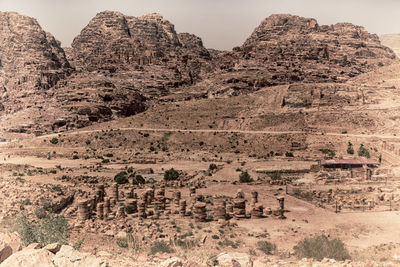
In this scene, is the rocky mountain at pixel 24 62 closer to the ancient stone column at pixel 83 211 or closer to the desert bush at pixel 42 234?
the ancient stone column at pixel 83 211

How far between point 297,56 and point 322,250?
94.2 meters

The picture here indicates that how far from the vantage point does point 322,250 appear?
13.7 metres

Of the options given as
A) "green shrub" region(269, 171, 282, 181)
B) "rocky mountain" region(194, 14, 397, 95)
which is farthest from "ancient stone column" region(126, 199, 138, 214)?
"rocky mountain" region(194, 14, 397, 95)

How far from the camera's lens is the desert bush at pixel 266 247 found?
49.6ft

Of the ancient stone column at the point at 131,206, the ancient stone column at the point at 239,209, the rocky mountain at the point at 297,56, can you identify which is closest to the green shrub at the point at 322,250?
the ancient stone column at the point at 239,209

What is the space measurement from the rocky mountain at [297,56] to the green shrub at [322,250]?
71.3 meters

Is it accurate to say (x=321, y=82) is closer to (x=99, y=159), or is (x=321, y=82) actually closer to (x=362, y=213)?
(x=99, y=159)

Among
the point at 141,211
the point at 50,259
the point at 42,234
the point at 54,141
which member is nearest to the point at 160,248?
the point at 42,234

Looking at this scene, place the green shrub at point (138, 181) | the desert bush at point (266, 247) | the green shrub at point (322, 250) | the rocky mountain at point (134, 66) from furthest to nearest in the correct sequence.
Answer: the rocky mountain at point (134, 66)
the green shrub at point (138, 181)
the desert bush at point (266, 247)
the green shrub at point (322, 250)

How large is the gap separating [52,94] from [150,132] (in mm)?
27551

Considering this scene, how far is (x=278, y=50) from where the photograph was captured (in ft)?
340

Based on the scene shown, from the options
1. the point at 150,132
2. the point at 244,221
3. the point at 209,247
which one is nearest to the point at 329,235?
the point at 244,221

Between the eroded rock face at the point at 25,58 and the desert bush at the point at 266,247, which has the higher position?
the eroded rock face at the point at 25,58

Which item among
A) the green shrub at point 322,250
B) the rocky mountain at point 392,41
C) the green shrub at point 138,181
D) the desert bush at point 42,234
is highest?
the rocky mountain at point 392,41
